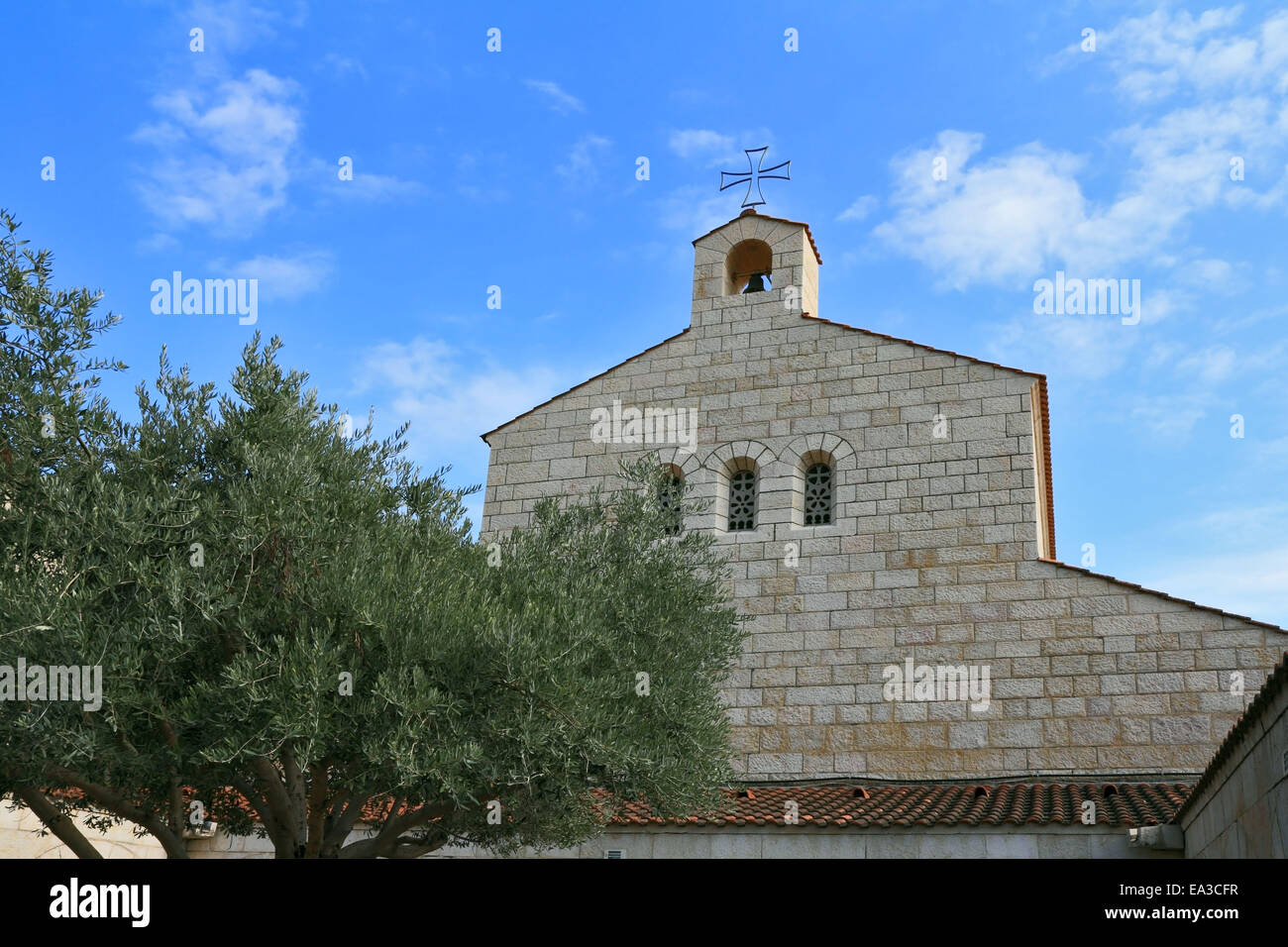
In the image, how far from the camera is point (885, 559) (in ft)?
47.2

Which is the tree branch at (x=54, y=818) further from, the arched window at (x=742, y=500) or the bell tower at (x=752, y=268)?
the bell tower at (x=752, y=268)

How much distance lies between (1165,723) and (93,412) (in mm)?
10955

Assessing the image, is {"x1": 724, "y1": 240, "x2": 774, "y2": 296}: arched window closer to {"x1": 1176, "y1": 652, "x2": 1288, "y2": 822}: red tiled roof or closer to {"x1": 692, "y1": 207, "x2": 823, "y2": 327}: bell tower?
{"x1": 692, "y1": 207, "x2": 823, "y2": 327}: bell tower

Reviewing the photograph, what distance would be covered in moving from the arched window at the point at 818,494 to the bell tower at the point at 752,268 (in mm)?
2417

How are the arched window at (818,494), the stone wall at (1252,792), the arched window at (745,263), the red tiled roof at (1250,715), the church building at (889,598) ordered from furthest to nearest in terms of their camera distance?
the arched window at (745,263) → the arched window at (818,494) → the church building at (889,598) → the stone wall at (1252,792) → the red tiled roof at (1250,715)

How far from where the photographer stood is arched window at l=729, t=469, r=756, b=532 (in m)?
15.4

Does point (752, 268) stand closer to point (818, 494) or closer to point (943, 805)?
point (818, 494)

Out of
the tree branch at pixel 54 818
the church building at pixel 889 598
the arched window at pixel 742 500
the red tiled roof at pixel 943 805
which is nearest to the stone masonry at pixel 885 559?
the church building at pixel 889 598

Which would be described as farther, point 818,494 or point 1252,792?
point 818,494

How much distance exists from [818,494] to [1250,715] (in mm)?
8753

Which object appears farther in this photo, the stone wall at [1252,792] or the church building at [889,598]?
the church building at [889,598]

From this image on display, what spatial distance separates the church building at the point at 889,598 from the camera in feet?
39.8

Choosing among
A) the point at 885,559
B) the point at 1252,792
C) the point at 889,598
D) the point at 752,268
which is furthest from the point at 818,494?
the point at 1252,792

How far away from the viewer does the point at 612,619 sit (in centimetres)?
970
